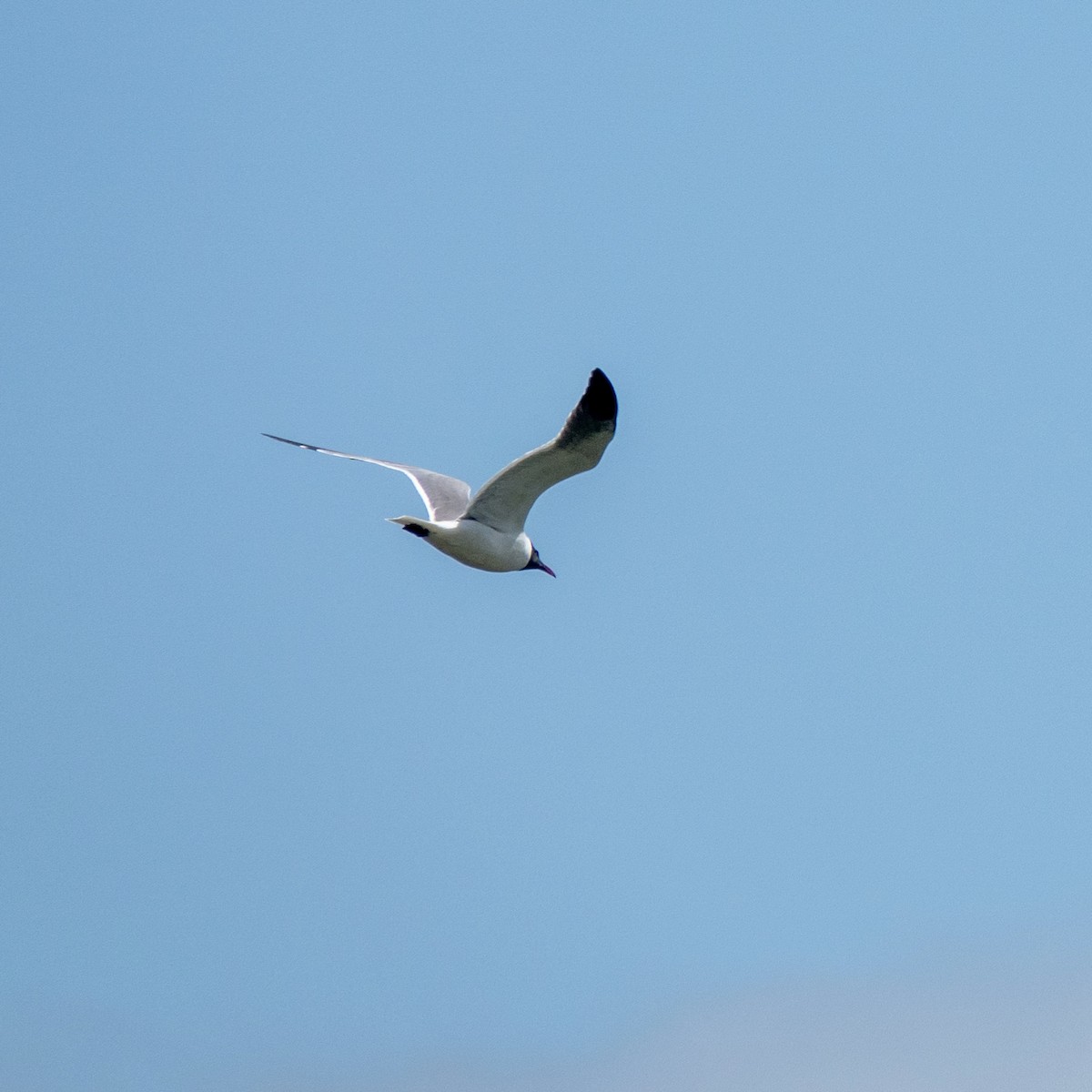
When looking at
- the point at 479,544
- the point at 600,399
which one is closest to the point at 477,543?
the point at 479,544

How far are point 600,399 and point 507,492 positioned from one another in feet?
5.14

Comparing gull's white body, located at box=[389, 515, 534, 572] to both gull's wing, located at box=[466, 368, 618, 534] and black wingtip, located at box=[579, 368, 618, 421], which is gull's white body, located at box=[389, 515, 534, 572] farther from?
black wingtip, located at box=[579, 368, 618, 421]

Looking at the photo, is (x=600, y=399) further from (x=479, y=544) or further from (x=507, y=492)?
(x=479, y=544)

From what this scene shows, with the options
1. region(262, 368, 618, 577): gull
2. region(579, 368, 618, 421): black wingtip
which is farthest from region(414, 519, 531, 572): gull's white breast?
region(579, 368, 618, 421): black wingtip

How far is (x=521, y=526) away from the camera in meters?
15.8

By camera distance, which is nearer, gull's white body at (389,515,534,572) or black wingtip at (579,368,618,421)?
black wingtip at (579,368,618,421)

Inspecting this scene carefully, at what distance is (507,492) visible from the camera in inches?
594

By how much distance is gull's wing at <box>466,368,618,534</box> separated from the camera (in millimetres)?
13906

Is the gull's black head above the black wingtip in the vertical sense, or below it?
below

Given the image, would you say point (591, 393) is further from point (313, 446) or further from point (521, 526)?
point (313, 446)

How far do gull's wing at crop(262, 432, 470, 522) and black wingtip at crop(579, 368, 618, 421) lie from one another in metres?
2.12

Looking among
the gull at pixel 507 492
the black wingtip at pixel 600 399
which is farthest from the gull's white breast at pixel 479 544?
the black wingtip at pixel 600 399

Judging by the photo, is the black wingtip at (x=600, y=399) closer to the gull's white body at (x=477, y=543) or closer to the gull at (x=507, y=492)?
the gull at (x=507, y=492)

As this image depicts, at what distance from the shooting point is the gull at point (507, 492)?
1397 cm
